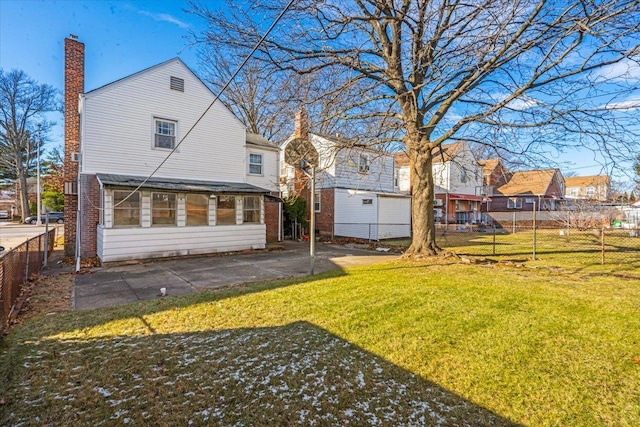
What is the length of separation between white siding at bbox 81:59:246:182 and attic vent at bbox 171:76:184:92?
0.51ft

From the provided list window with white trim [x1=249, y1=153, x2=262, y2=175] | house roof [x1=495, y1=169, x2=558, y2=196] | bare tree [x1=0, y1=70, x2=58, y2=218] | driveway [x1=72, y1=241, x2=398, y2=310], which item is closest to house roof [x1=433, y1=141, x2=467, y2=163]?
driveway [x1=72, y1=241, x2=398, y2=310]

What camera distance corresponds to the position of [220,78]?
18547mm

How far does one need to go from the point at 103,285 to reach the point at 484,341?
8231 mm

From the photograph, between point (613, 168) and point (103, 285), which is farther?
point (103, 285)

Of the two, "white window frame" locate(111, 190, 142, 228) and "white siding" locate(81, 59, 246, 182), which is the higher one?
"white siding" locate(81, 59, 246, 182)

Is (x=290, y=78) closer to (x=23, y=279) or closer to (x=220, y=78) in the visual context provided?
(x=23, y=279)

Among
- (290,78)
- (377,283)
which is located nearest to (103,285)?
(377,283)

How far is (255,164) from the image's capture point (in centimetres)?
1602

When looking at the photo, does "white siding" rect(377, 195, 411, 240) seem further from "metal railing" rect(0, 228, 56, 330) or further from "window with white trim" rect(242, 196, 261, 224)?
"metal railing" rect(0, 228, 56, 330)

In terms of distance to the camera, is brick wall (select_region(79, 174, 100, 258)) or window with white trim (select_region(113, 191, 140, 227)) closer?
window with white trim (select_region(113, 191, 140, 227))

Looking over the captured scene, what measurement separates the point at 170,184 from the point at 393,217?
12.5 m

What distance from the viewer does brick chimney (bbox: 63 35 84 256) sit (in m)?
11.7

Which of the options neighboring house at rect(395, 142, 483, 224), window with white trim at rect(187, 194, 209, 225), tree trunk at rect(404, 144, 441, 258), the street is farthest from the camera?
neighboring house at rect(395, 142, 483, 224)

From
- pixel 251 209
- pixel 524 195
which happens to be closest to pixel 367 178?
pixel 251 209
